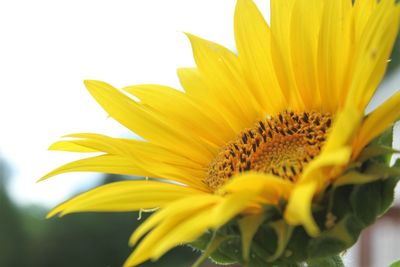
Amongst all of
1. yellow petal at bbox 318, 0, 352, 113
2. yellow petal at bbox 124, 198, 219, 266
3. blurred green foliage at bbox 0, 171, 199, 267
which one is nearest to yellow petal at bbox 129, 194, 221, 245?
yellow petal at bbox 124, 198, 219, 266

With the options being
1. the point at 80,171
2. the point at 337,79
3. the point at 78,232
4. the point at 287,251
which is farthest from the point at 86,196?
the point at 78,232

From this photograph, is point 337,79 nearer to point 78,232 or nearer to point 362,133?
point 362,133

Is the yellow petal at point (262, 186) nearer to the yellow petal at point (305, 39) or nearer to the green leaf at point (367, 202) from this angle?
the green leaf at point (367, 202)

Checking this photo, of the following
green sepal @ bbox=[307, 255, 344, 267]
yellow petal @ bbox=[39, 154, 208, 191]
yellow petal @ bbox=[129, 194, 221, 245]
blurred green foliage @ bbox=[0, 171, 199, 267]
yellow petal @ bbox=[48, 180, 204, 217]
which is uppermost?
yellow petal @ bbox=[39, 154, 208, 191]

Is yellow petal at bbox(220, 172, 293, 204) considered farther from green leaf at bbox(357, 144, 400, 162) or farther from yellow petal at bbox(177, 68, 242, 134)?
yellow petal at bbox(177, 68, 242, 134)

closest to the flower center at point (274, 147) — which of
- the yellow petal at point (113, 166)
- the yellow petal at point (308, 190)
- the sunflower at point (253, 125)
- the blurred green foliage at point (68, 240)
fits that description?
the sunflower at point (253, 125)

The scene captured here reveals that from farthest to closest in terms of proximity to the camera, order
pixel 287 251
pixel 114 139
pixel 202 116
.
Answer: pixel 202 116 < pixel 114 139 < pixel 287 251
